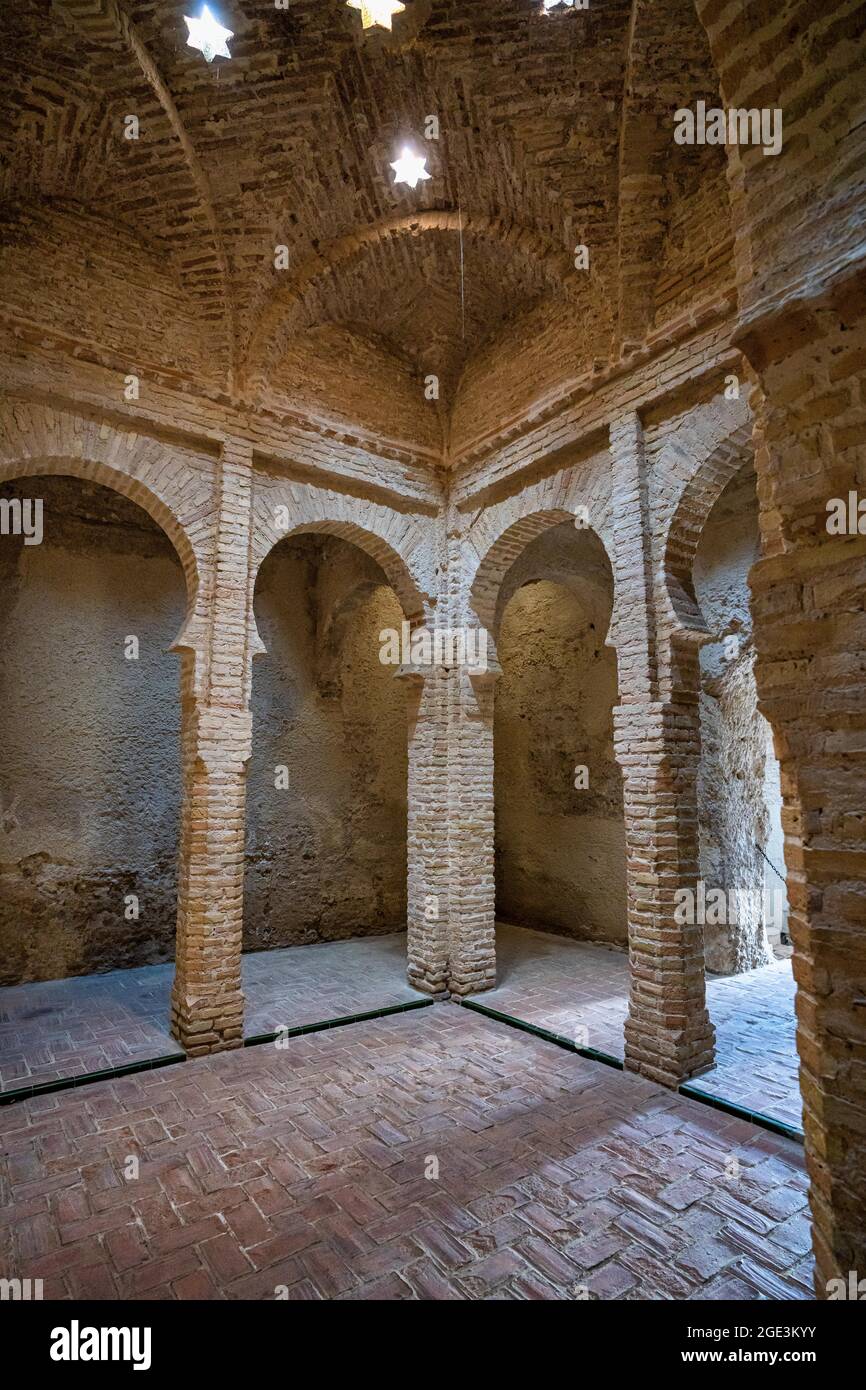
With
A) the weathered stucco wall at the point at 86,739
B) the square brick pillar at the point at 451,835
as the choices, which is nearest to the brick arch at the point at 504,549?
the square brick pillar at the point at 451,835

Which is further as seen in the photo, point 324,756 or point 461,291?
point 324,756

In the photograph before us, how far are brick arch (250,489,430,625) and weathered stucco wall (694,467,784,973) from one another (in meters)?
3.40

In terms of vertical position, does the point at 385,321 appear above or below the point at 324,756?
above

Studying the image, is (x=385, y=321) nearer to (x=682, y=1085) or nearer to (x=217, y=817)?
(x=217, y=817)

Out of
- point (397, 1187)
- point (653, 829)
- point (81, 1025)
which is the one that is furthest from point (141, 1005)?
point (653, 829)

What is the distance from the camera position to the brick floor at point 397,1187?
3.02m

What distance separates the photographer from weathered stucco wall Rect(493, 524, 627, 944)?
9070 millimetres

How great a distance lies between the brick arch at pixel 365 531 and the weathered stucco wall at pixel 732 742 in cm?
340

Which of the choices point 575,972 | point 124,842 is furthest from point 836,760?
point 124,842

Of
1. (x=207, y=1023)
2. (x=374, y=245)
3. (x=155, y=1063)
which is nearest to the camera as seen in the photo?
(x=155, y=1063)

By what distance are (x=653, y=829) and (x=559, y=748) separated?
468 cm

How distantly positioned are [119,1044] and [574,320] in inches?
304

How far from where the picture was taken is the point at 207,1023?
5.64 meters
